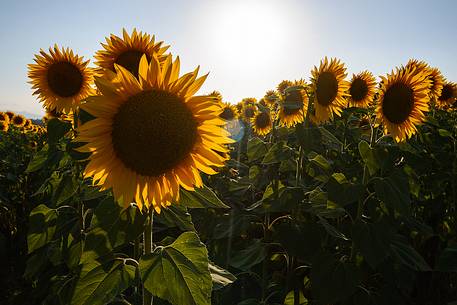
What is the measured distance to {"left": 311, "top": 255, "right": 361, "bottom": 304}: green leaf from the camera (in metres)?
2.73

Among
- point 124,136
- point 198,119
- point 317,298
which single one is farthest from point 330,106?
point 124,136

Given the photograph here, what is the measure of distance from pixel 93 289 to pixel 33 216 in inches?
59.1

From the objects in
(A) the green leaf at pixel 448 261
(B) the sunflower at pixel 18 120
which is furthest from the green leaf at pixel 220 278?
(B) the sunflower at pixel 18 120

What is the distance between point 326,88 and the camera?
12.8ft

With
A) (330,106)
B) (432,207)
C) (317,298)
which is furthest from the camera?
(432,207)

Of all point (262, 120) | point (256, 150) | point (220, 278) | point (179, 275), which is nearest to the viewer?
point (179, 275)

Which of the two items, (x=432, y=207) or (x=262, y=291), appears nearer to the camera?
(x=262, y=291)

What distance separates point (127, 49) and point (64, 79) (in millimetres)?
1082

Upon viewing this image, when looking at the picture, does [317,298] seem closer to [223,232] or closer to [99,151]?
[223,232]

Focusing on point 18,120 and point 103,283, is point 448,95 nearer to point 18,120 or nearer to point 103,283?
point 103,283

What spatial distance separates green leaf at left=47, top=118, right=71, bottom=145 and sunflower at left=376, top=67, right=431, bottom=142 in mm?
2920

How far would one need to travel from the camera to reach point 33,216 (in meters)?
2.90

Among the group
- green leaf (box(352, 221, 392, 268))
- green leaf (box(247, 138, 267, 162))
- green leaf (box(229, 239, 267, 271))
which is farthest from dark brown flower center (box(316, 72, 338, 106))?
green leaf (box(229, 239, 267, 271))

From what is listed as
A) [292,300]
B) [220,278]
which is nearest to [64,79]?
[220,278]
